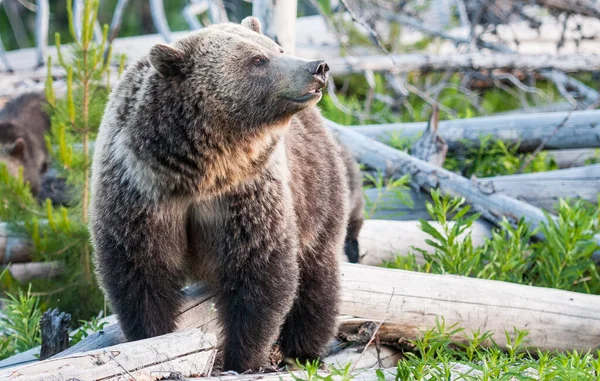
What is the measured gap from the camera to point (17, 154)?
899 centimetres

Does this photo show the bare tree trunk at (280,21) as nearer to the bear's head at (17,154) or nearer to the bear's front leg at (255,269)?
the bear's front leg at (255,269)

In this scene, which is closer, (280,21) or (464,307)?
(464,307)

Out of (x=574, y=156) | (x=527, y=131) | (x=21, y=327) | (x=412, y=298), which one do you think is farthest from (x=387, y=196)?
(x=21, y=327)

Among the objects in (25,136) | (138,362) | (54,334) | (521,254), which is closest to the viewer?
(138,362)

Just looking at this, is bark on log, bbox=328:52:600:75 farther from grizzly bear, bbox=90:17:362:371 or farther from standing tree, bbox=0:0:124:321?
grizzly bear, bbox=90:17:362:371

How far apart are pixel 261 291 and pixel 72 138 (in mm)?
2248

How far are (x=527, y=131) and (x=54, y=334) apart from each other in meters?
4.33

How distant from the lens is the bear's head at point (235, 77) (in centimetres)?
356

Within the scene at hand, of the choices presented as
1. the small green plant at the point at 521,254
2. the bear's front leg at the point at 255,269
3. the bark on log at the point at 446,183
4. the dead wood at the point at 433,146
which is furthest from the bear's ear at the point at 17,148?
the bear's front leg at the point at 255,269

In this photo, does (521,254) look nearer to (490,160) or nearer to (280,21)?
(490,160)

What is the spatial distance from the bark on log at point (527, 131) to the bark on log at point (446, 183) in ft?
1.75

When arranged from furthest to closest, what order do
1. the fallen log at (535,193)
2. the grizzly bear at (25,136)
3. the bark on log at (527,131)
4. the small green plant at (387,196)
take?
the grizzly bear at (25,136) < the bark on log at (527,131) < the fallen log at (535,193) < the small green plant at (387,196)

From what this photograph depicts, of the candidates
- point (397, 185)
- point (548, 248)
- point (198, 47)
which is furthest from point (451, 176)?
point (198, 47)

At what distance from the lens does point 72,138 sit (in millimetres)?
5387
